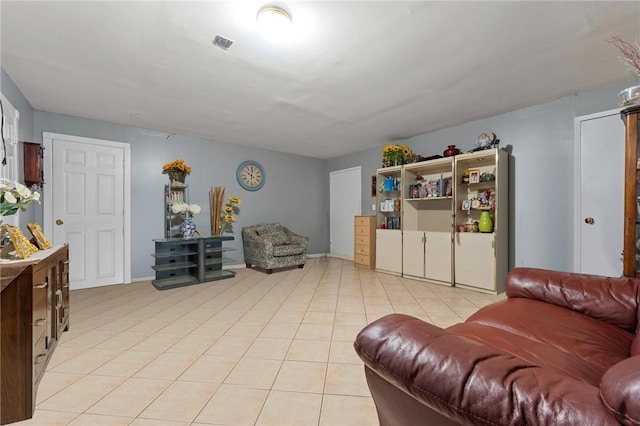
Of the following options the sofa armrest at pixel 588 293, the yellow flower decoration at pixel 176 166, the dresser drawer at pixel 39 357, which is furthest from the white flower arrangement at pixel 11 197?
the sofa armrest at pixel 588 293

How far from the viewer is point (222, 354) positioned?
214 cm

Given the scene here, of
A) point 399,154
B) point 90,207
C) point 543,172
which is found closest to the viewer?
point 543,172

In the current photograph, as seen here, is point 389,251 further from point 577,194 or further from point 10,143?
point 10,143

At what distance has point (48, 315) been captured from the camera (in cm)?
195

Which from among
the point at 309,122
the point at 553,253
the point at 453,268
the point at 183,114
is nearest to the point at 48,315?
the point at 183,114

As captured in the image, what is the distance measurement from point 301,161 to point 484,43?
4.62m

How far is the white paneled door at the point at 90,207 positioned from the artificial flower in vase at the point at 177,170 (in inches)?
24.0

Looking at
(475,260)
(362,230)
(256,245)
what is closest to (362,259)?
(362,230)

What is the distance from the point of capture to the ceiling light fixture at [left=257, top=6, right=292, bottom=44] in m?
1.86

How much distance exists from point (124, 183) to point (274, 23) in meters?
3.68

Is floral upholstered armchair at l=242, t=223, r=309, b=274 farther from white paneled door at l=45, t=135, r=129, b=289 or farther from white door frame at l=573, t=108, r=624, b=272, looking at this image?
white door frame at l=573, t=108, r=624, b=272

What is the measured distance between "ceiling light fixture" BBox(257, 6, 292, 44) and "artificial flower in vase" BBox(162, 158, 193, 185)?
3113 millimetres

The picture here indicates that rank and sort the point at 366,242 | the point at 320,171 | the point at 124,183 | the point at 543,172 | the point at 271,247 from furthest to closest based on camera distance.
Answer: the point at 320,171 → the point at 366,242 → the point at 271,247 → the point at 124,183 → the point at 543,172

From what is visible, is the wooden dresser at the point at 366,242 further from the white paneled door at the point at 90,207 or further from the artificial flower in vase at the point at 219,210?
the white paneled door at the point at 90,207
